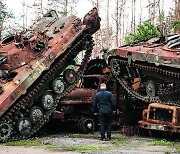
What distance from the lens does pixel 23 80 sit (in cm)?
1256

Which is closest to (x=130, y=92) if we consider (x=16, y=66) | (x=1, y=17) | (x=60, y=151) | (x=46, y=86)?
(x=46, y=86)

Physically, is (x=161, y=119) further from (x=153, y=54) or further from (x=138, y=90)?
(x=138, y=90)

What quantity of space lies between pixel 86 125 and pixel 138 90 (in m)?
2.33

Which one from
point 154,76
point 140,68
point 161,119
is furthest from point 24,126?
point 154,76

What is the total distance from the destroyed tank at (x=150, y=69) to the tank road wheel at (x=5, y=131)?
4.79m

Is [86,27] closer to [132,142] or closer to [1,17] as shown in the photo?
[132,142]

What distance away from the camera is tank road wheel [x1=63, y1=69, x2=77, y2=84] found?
14.6 metres

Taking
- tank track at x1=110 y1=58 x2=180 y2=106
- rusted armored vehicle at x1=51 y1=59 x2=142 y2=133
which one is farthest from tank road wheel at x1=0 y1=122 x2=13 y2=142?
tank track at x1=110 y1=58 x2=180 y2=106

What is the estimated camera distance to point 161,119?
13.3 metres

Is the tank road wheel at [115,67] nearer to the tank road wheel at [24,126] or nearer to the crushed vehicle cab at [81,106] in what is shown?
the crushed vehicle cab at [81,106]

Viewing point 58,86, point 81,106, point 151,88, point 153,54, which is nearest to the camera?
point 153,54

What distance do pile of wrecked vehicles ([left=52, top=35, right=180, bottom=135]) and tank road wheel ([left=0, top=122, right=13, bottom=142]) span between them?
209 cm

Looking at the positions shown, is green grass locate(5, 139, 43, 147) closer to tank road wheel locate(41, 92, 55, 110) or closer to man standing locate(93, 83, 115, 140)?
tank road wheel locate(41, 92, 55, 110)

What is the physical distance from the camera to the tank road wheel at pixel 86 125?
47.1 feet
